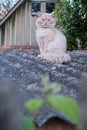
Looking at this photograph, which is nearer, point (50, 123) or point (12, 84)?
point (12, 84)

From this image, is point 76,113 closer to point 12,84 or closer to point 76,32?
point 12,84

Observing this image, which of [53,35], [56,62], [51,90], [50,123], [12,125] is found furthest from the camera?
[53,35]

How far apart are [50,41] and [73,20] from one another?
828cm

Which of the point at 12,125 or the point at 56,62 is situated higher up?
the point at 12,125

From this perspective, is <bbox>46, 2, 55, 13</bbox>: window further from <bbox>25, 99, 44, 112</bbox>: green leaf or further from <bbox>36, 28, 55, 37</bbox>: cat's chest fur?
<bbox>25, 99, 44, 112</bbox>: green leaf

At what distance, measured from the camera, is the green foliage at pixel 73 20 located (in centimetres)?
1420

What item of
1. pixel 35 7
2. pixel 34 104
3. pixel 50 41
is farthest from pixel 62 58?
pixel 35 7

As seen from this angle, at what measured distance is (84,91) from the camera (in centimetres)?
68

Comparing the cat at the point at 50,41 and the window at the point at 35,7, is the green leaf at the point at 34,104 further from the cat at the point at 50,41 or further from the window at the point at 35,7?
the window at the point at 35,7

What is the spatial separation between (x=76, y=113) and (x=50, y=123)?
1560 mm

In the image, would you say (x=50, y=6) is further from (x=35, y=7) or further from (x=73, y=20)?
(x=73, y=20)

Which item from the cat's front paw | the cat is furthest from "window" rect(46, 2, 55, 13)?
the cat's front paw

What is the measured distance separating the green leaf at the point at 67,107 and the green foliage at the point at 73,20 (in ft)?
44.1

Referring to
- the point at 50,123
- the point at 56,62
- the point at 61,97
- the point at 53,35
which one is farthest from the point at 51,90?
the point at 53,35
